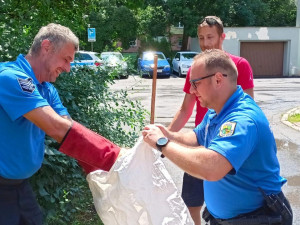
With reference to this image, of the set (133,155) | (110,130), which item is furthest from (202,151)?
(110,130)

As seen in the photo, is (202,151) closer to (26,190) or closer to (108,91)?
(26,190)

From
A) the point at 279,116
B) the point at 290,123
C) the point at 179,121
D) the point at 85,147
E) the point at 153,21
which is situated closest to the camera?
the point at 85,147

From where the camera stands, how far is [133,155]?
7.99 feet

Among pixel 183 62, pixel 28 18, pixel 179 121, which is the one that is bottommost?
pixel 183 62

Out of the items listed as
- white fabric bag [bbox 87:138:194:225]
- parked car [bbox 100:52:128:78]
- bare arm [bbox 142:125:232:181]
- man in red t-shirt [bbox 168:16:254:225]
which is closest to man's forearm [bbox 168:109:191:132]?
man in red t-shirt [bbox 168:16:254:225]

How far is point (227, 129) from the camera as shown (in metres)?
2.05

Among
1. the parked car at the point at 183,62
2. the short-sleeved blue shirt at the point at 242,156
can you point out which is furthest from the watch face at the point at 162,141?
the parked car at the point at 183,62

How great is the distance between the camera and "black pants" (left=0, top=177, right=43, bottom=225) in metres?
2.43

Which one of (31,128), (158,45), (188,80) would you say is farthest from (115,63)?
(158,45)

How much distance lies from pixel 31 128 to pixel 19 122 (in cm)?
10

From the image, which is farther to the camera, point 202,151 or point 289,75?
point 289,75

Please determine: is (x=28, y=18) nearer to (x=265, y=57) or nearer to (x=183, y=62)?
(x=183, y=62)

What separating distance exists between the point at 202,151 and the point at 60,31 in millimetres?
1109

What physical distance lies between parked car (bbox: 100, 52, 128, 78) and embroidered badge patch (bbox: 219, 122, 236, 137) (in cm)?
280
